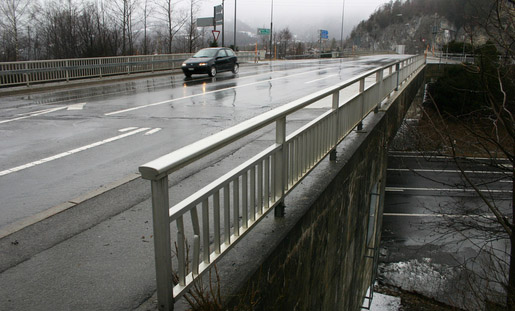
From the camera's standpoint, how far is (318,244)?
5.42 meters

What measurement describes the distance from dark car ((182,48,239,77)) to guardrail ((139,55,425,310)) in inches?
741

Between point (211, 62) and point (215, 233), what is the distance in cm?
2277

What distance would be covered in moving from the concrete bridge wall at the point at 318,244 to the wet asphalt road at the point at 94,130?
2.80 m

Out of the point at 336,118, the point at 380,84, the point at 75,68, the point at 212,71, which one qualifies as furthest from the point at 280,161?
the point at 212,71

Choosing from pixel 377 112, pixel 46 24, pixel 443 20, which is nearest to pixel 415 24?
pixel 443 20

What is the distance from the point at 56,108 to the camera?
13406 mm

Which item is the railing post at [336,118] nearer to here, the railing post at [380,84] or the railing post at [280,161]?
the railing post at [280,161]

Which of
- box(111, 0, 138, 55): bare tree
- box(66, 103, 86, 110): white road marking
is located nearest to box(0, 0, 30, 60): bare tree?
box(111, 0, 138, 55): bare tree

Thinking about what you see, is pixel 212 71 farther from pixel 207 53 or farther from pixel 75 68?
pixel 75 68

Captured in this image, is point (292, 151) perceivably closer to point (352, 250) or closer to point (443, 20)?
point (352, 250)

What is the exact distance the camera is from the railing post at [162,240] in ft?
7.77

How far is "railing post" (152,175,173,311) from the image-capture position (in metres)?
2.37

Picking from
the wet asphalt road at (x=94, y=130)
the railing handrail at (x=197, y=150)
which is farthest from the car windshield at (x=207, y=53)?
the railing handrail at (x=197, y=150)

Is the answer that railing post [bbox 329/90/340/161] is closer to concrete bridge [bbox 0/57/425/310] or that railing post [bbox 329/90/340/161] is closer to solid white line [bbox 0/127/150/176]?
concrete bridge [bbox 0/57/425/310]
